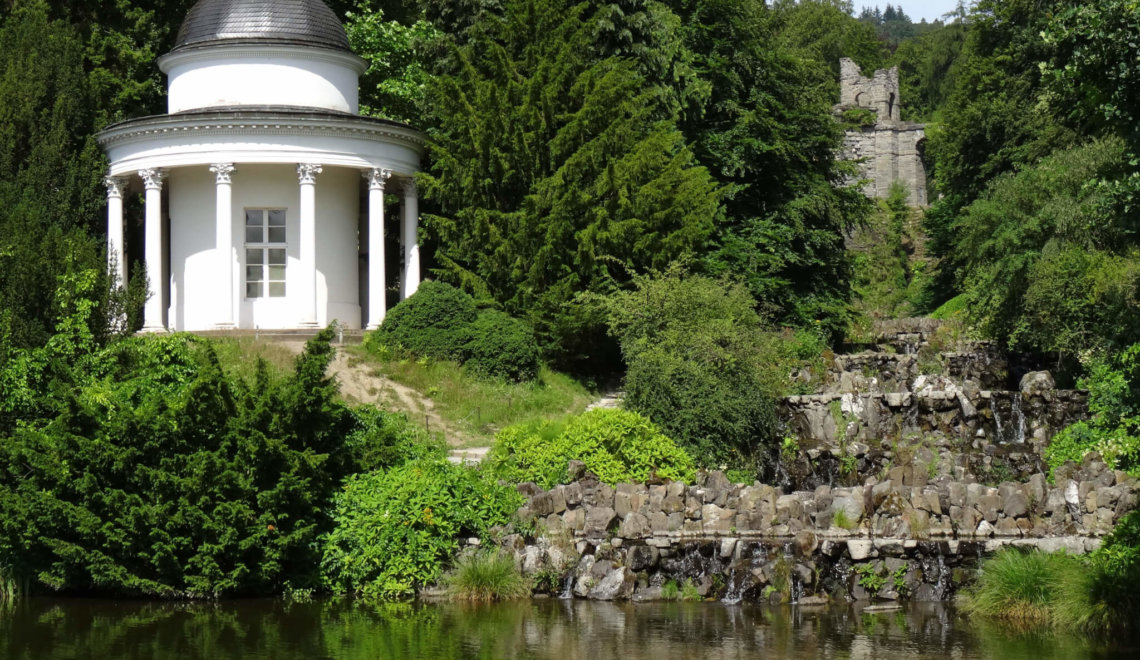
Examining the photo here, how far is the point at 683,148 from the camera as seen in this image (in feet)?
Answer: 114

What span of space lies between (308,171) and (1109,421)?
2168cm

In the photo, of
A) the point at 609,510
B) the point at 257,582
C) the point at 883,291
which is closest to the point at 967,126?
the point at 883,291

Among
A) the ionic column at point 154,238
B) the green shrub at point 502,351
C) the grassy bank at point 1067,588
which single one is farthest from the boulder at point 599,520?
the ionic column at point 154,238

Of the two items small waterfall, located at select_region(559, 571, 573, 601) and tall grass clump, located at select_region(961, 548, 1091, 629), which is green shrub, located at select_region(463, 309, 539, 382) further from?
tall grass clump, located at select_region(961, 548, 1091, 629)

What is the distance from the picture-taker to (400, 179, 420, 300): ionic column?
3600 centimetres

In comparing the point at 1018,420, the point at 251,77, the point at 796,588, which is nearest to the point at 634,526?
the point at 796,588

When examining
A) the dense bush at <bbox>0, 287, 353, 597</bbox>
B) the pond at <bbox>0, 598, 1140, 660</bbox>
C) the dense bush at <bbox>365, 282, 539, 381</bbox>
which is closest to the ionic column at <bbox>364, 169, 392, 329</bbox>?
the dense bush at <bbox>365, 282, 539, 381</bbox>

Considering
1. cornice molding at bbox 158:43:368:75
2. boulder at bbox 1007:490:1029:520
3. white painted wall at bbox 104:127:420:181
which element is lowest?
boulder at bbox 1007:490:1029:520

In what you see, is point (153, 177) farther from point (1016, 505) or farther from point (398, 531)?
point (1016, 505)

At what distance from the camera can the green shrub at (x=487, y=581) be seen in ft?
63.4

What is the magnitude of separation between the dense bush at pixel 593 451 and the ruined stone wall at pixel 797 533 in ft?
2.16

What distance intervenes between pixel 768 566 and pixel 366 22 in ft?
101

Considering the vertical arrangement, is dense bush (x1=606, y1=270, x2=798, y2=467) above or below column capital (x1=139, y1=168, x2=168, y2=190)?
below

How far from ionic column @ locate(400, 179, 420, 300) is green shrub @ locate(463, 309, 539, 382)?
15.3ft
